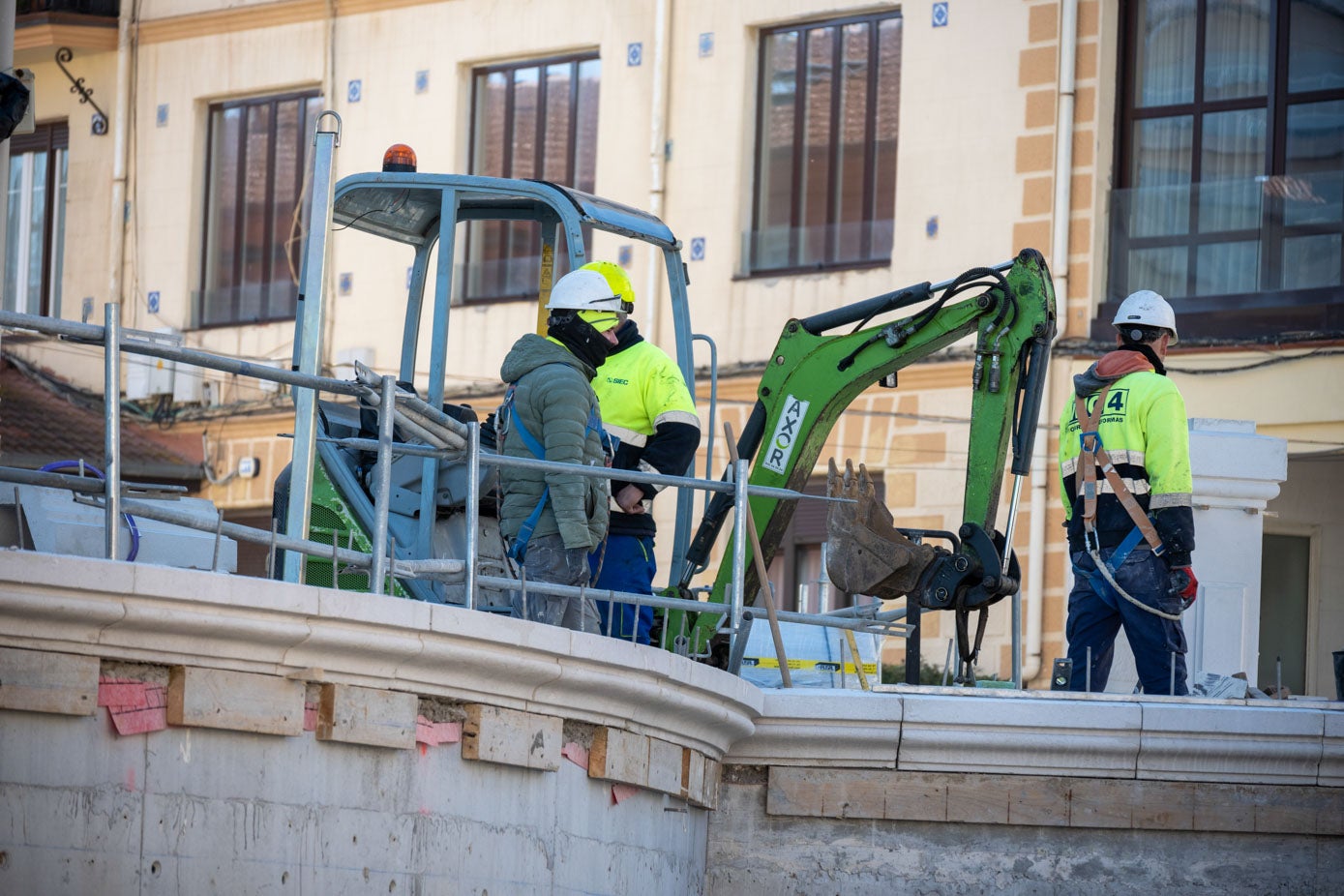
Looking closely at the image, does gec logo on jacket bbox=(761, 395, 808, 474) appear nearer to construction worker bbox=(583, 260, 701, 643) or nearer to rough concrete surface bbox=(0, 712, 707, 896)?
construction worker bbox=(583, 260, 701, 643)

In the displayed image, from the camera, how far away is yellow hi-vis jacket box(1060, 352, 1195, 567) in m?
10.9

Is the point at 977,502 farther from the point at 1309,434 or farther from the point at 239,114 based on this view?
the point at 239,114

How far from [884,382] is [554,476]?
3002 mm

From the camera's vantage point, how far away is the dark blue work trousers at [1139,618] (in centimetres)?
1085

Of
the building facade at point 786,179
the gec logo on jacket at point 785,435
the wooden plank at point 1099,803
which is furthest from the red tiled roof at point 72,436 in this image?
the wooden plank at point 1099,803

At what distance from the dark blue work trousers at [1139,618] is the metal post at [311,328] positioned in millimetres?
4006

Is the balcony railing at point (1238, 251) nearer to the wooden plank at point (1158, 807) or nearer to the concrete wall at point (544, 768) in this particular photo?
the concrete wall at point (544, 768)

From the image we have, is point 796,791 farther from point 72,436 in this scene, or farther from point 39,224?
point 39,224

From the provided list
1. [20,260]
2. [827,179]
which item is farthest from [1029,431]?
[20,260]

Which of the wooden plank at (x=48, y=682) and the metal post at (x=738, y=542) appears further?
the metal post at (x=738, y=542)

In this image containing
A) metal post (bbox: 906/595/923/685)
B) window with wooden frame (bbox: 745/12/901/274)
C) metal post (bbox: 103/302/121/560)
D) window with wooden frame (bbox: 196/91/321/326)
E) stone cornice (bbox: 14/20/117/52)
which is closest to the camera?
metal post (bbox: 103/302/121/560)

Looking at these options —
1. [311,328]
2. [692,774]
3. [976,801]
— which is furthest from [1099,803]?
[311,328]

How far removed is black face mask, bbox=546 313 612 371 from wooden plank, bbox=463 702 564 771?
2.04 m

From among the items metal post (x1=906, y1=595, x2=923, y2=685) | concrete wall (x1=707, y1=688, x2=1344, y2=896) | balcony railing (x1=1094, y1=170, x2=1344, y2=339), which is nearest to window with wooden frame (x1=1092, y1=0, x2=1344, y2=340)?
balcony railing (x1=1094, y1=170, x2=1344, y2=339)
